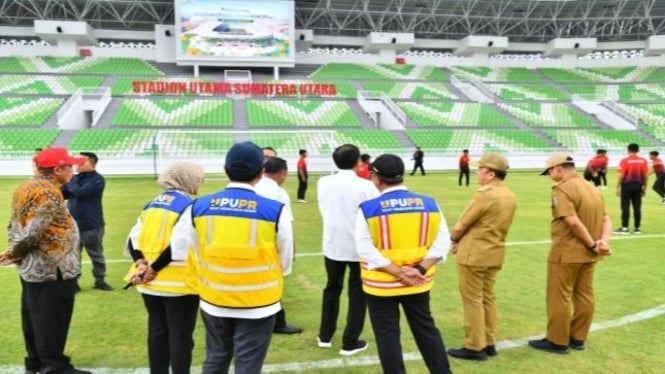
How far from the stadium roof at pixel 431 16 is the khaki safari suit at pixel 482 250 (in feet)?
133

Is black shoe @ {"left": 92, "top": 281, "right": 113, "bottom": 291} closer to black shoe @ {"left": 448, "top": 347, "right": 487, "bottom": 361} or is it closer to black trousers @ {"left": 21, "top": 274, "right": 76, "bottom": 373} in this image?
black trousers @ {"left": 21, "top": 274, "right": 76, "bottom": 373}

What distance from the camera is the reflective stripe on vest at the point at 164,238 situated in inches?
125

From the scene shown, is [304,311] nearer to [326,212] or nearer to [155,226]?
[326,212]

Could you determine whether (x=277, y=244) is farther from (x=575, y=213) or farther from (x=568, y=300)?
(x=568, y=300)

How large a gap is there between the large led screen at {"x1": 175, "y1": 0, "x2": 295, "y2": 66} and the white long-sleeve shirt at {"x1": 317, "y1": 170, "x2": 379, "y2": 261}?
117 feet

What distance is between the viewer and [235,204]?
264cm

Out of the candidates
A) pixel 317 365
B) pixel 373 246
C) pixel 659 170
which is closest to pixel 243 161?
pixel 373 246

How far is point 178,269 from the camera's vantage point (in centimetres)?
318

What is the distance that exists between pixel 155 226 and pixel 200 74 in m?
39.1

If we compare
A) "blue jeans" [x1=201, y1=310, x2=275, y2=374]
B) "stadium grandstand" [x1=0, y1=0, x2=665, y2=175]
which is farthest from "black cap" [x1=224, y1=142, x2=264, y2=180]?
"stadium grandstand" [x1=0, y1=0, x2=665, y2=175]

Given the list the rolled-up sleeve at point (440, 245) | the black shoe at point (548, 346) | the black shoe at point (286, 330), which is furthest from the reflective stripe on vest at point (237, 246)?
the black shoe at point (548, 346)

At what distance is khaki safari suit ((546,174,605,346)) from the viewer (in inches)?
165

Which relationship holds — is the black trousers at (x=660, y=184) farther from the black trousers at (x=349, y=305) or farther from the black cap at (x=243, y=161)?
the black cap at (x=243, y=161)

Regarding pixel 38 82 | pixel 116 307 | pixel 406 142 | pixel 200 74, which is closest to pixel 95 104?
pixel 38 82
